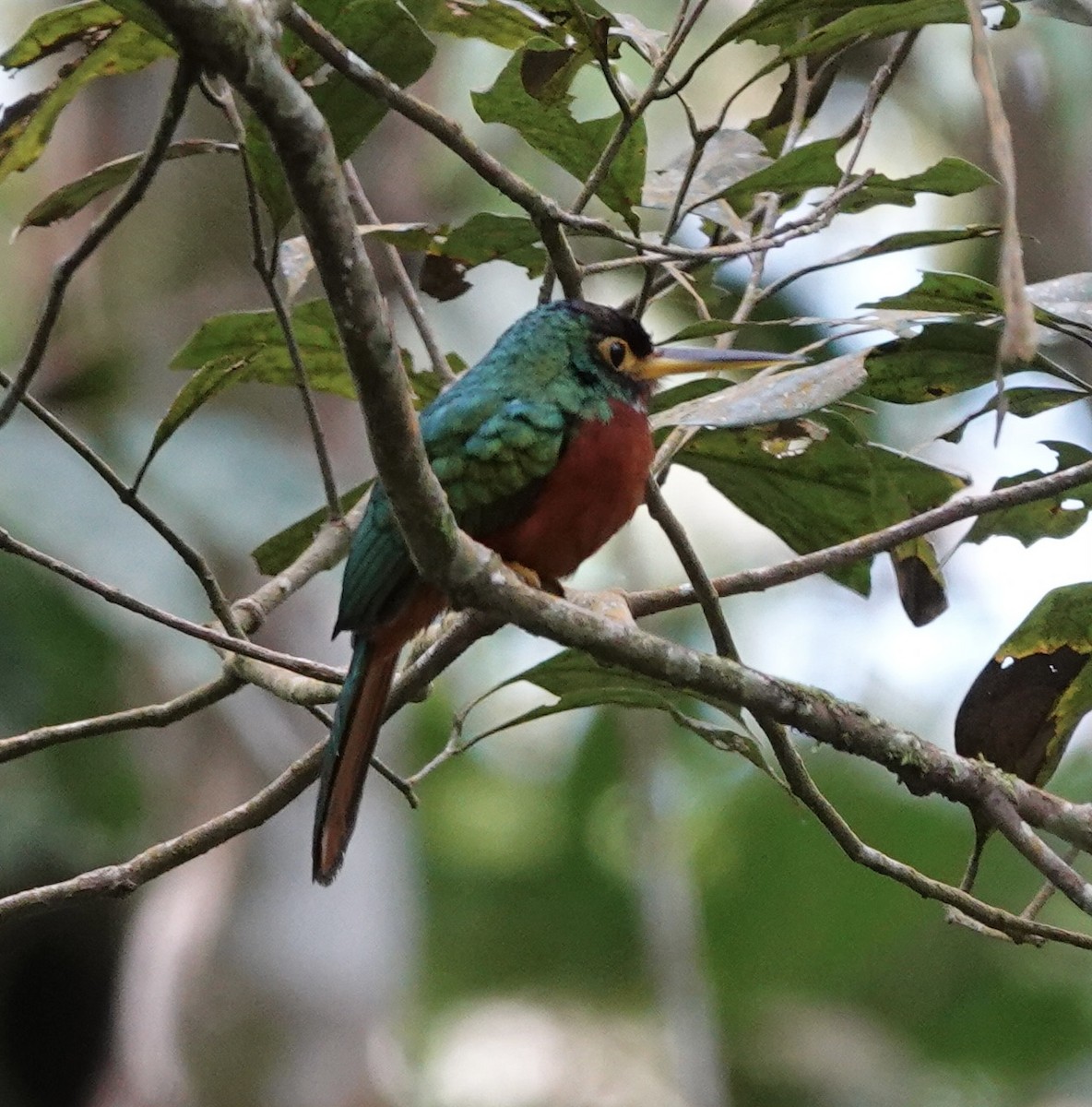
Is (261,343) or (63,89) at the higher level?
(63,89)

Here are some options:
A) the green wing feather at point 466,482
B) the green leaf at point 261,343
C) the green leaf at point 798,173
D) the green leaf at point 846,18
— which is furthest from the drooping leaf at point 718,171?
the green leaf at point 261,343

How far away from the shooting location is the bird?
2143 millimetres

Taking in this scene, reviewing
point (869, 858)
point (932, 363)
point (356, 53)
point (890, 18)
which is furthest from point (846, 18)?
point (869, 858)

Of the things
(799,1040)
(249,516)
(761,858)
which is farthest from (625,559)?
(249,516)

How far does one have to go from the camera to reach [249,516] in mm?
2879

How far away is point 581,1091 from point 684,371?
3389mm

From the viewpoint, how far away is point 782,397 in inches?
65.4

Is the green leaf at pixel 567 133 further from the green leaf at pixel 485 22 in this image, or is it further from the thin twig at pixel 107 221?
the thin twig at pixel 107 221

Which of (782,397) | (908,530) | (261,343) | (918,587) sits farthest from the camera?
(261,343)

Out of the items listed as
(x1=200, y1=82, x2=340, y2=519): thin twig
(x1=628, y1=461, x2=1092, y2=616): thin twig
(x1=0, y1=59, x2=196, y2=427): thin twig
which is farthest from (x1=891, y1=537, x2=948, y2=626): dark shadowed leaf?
(x1=0, y1=59, x2=196, y2=427): thin twig

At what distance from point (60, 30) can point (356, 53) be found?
43cm

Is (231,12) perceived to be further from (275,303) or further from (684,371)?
(684,371)

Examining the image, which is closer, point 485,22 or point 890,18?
point 890,18

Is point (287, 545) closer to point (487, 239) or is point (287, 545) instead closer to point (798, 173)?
point (487, 239)
